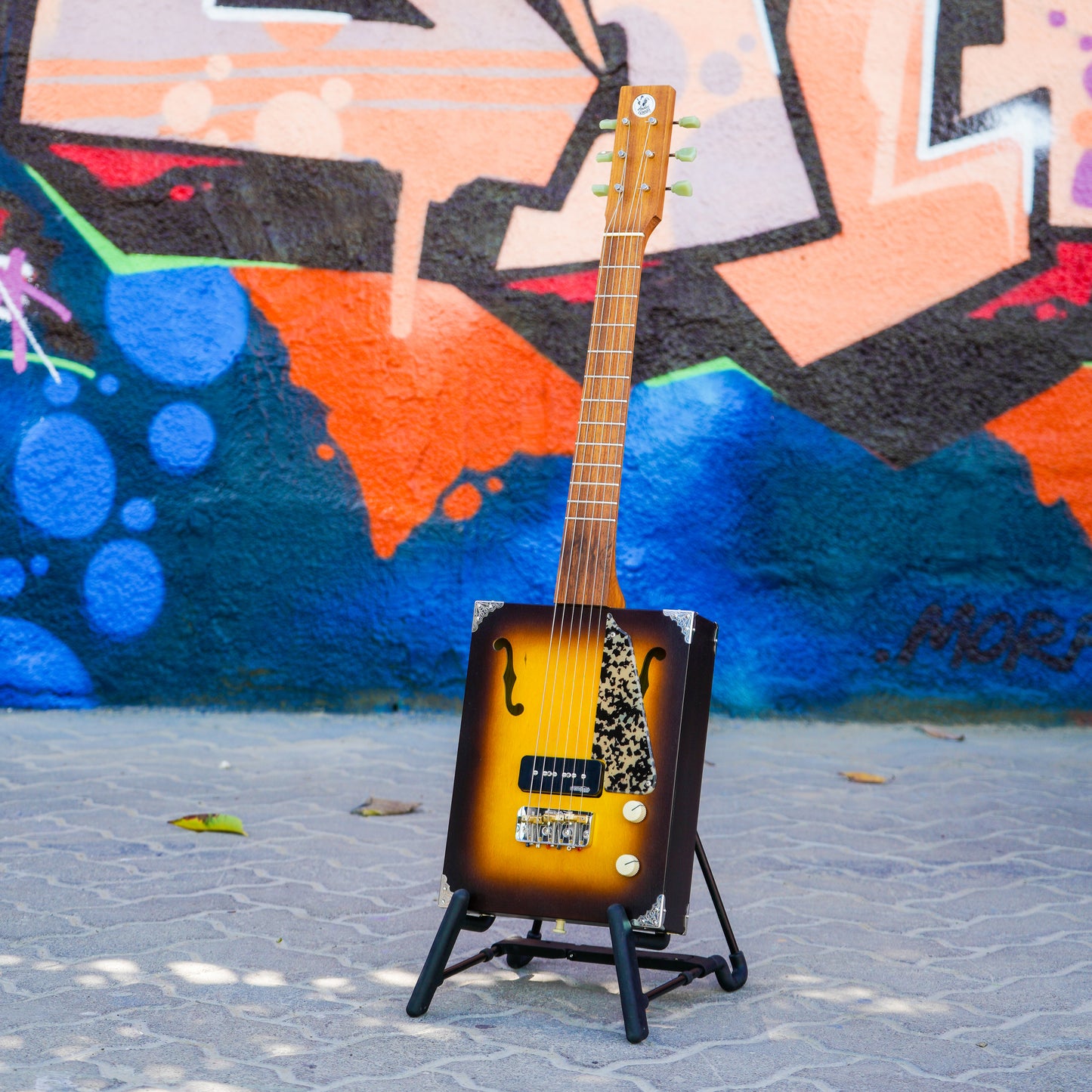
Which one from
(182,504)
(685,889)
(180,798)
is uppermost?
(182,504)

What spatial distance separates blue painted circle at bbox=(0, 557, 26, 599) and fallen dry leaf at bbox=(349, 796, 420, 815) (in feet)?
8.42

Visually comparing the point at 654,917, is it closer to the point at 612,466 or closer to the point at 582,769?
the point at 582,769

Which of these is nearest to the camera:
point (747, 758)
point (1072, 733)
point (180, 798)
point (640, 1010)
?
point (640, 1010)

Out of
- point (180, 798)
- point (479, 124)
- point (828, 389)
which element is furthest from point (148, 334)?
point (828, 389)

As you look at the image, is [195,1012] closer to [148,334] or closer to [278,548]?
[278,548]

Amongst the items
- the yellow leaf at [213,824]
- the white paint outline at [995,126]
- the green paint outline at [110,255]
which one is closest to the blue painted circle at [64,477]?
the green paint outline at [110,255]

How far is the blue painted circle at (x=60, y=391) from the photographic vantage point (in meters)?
5.80

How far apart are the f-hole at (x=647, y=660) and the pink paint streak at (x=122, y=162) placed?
4474 millimetres

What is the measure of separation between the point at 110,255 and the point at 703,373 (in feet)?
9.64

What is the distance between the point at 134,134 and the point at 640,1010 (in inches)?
201

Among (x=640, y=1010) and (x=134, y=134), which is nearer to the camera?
(x=640, y=1010)

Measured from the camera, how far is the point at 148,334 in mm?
5836

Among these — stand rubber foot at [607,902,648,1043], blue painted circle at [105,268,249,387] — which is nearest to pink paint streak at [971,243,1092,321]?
blue painted circle at [105,268,249,387]

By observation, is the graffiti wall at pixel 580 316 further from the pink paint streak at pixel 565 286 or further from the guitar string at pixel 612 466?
the guitar string at pixel 612 466
